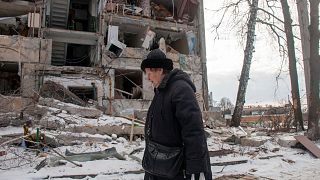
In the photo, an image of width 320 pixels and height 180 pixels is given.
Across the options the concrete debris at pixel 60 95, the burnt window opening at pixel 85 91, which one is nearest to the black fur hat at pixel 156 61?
the concrete debris at pixel 60 95

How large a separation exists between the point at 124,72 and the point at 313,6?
49.2ft

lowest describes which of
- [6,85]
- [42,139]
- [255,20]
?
[42,139]

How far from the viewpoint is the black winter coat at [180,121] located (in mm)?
2654

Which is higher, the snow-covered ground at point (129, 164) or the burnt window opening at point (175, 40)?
the burnt window opening at point (175, 40)

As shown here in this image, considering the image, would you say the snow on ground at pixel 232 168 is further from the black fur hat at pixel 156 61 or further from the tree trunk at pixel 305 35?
the tree trunk at pixel 305 35

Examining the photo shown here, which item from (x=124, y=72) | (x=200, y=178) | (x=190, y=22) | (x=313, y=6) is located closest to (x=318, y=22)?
(x=313, y=6)

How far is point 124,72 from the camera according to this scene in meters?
23.4

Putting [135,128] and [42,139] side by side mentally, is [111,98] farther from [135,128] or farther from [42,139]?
[42,139]

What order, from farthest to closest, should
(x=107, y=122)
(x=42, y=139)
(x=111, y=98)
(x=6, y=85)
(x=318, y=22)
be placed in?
1. (x=6, y=85)
2. (x=111, y=98)
3. (x=107, y=122)
4. (x=318, y=22)
5. (x=42, y=139)

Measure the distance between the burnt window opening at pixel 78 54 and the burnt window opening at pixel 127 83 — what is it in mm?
2640

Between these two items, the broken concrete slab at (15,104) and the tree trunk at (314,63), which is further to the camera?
the broken concrete slab at (15,104)

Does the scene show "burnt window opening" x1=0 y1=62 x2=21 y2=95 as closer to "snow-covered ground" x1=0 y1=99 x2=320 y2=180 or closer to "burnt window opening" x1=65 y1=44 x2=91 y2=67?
"burnt window opening" x1=65 y1=44 x2=91 y2=67

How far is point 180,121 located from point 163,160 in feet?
1.14

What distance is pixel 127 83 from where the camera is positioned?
86.4ft
